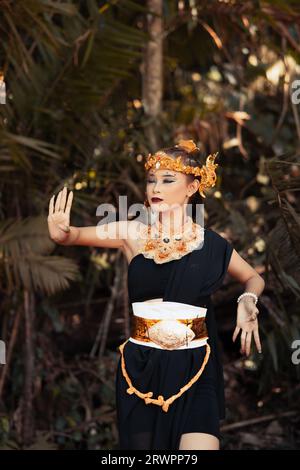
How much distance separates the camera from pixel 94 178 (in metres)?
5.39

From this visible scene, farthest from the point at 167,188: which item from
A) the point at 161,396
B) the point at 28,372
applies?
the point at 28,372

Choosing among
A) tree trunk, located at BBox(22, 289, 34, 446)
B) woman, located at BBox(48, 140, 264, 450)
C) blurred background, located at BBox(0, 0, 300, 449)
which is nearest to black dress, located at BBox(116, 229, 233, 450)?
woman, located at BBox(48, 140, 264, 450)

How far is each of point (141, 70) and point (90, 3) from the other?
1.27 metres

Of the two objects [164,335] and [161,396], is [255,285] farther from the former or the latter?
[161,396]

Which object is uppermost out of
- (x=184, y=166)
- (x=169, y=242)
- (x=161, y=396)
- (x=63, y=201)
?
(x=184, y=166)

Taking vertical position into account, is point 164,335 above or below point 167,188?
below

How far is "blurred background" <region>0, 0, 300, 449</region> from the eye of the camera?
4816 millimetres

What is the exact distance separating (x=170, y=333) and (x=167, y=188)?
580 mm

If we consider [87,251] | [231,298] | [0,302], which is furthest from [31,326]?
[231,298]

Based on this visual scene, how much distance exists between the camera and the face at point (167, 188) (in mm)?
3354

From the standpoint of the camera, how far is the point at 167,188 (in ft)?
11.0

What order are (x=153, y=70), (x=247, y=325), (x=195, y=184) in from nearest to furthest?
(x=247, y=325) < (x=195, y=184) < (x=153, y=70)

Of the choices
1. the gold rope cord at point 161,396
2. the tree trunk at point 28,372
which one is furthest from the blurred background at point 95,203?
the gold rope cord at point 161,396

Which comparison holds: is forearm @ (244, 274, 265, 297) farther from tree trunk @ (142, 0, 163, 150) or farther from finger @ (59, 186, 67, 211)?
tree trunk @ (142, 0, 163, 150)
